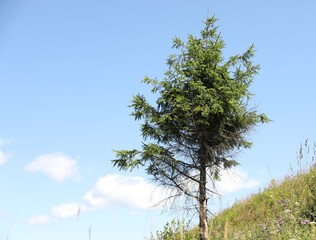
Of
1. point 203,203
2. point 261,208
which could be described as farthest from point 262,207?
point 203,203

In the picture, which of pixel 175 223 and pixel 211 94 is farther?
pixel 211 94

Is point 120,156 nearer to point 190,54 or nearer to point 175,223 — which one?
point 175,223

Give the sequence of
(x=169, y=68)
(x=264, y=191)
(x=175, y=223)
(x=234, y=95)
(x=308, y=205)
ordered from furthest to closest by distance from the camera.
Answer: (x=264, y=191) < (x=169, y=68) < (x=234, y=95) < (x=175, y=223) < (x=308, y=205)

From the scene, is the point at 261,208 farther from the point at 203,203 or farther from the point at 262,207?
the point at 203,203

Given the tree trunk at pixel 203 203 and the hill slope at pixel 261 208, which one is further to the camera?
the tree trunk at pixel 203 203

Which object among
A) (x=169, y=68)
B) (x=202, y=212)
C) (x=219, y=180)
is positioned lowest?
(x=202, y=212)

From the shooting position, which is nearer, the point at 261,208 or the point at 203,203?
the point at 203,203

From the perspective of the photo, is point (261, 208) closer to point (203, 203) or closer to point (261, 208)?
point (261, 208)

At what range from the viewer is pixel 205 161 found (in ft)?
47.2

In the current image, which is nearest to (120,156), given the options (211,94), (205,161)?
(205,161)

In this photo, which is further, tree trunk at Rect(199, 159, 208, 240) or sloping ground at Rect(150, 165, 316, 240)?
tree trunk at Rect(199, 159, 208, 240)

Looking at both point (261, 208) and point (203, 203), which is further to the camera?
point (261, 208)

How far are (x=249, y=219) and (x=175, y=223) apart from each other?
345 centimetres

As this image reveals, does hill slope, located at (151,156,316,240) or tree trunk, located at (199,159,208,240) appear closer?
hill slope, located at (151,156,316,240)
